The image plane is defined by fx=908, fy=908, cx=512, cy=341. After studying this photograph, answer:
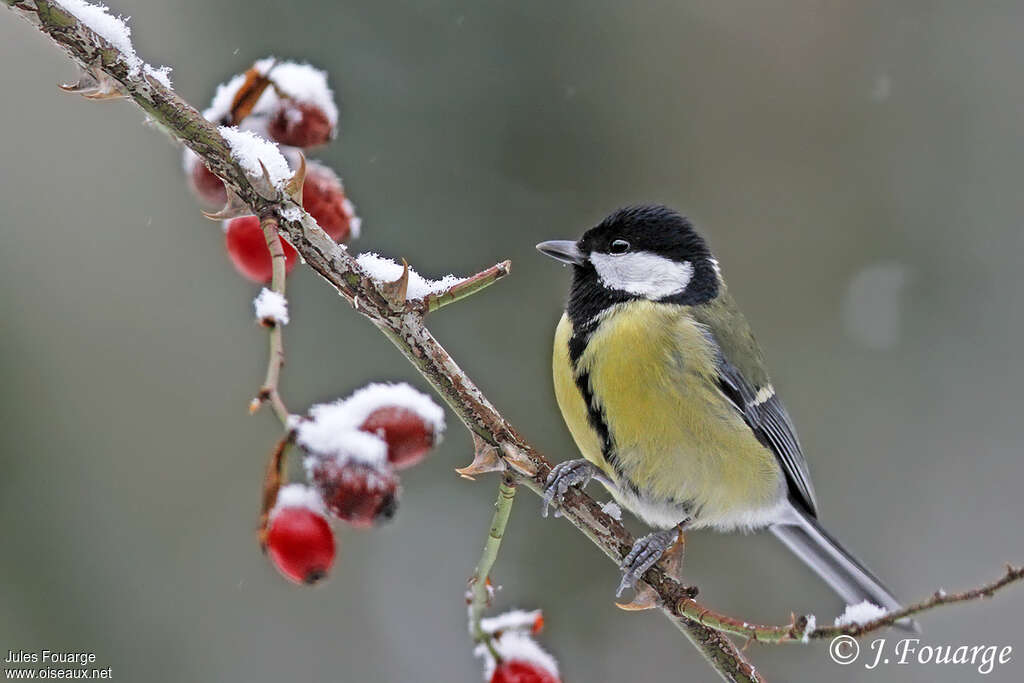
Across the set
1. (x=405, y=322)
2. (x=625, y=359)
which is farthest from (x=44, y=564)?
(x=405, y=322)

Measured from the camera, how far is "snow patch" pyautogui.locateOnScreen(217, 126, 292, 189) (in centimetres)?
106

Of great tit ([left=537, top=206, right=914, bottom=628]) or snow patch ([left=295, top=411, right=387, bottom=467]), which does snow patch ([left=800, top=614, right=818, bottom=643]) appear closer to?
snow patch ([left=295, top=411, right=387, bottom=467])

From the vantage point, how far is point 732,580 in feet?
13.9

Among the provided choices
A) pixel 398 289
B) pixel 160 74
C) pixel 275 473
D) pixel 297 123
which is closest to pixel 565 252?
pixel 297 123

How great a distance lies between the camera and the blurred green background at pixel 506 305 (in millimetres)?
3820

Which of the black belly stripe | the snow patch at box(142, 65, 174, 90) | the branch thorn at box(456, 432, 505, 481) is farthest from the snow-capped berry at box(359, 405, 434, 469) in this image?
the black belly stripe

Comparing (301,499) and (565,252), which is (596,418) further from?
(301,499)

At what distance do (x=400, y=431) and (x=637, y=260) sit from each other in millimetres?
1241

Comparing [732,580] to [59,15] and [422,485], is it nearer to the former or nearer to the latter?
[422,485]

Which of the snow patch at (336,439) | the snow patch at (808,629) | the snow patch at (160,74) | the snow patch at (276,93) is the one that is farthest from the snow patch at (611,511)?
the snow patch at (160,74)

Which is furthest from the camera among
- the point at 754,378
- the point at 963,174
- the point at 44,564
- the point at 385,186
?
the point at 963,174

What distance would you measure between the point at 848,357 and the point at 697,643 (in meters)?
3.65

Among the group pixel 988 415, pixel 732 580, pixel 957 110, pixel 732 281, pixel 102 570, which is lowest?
pixel 732 580

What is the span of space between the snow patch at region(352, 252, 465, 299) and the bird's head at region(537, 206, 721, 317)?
38.9 inches
